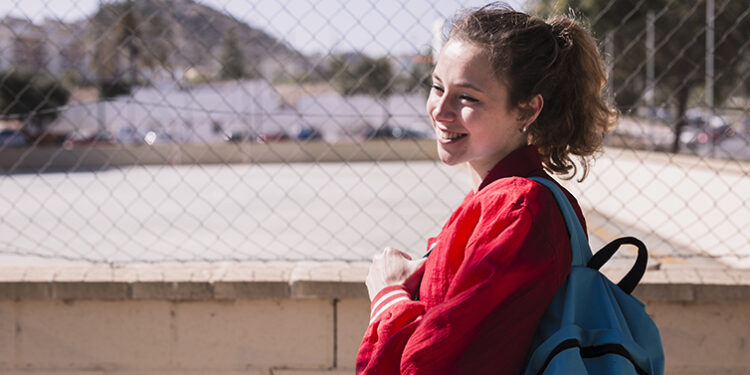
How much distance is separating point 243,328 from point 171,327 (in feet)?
1.05

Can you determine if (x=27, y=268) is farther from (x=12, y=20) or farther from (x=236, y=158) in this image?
(x=236, y=158)

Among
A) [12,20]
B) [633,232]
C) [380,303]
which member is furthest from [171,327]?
[633,232]

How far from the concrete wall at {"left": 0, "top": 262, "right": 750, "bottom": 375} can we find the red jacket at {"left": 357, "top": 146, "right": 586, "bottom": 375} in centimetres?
169

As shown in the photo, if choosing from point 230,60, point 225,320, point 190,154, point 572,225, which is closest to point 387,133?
point 190,154

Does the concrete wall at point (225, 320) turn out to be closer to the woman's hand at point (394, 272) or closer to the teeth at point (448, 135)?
the woman's hand at point (394, 272)

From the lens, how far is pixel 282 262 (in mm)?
3336

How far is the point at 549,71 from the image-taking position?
4.36 ft

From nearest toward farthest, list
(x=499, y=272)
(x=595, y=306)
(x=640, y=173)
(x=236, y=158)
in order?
(x=499, y=272), (x=595, y=306), (x=640, y=173), (x=236, y=158)

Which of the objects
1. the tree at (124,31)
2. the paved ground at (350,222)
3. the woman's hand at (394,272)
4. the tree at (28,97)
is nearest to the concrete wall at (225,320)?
the paved ground at (350,222)

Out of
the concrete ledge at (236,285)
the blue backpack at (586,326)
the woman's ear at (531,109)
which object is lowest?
the concrete ledge at (236,285)

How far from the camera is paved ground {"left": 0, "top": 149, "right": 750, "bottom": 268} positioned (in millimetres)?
5188

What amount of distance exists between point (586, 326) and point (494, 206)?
0.29 m

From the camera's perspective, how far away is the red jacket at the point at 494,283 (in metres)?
1.12

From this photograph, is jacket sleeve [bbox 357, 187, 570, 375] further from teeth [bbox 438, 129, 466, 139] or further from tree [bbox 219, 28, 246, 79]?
tree [bbox 219, 28, 246, 79]
